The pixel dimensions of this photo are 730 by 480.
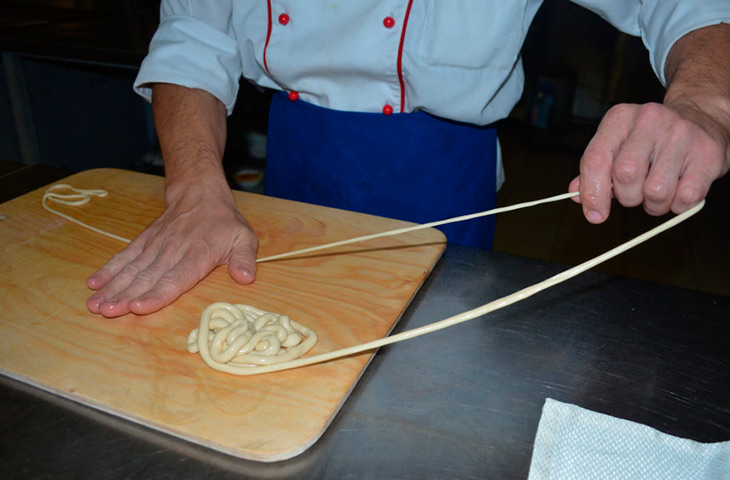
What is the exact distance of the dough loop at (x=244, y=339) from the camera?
0.85 m

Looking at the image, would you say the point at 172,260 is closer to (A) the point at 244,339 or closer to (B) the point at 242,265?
(B) the point at 242,265

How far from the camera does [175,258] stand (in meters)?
1.05

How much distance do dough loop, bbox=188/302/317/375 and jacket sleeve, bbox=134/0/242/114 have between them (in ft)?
2.00

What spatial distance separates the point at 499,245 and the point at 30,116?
213 centimetres

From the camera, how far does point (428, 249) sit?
1.14m

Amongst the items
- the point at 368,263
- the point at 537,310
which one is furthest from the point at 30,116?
the point at 537,310

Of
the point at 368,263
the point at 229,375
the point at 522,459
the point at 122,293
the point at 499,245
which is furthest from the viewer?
the point at 499,245

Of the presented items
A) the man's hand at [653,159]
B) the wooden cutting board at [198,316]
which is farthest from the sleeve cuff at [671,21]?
the wooden cutting board at [198,316]

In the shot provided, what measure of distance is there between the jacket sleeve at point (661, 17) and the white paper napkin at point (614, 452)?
2.15 feet

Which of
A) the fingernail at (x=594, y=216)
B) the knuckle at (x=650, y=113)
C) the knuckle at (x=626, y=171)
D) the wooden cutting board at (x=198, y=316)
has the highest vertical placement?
the knuckle at (x=650, y=113)

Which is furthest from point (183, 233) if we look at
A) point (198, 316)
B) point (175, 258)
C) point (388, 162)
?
point (388, 162)

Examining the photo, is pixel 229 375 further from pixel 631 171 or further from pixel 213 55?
pixel 213 55

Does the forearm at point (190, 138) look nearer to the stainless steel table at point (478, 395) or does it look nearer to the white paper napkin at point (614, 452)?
the stainless steel table at point (478, 395)

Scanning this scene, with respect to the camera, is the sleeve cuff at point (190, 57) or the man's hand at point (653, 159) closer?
the man's hand at point (653, 159)
